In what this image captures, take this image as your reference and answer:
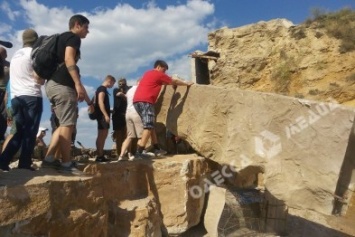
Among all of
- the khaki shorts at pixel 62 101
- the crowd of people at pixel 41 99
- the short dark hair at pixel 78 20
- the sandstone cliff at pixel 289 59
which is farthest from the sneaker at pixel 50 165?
the sandstone cliff at pixel 289 59

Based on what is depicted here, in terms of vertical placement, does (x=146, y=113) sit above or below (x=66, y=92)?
below

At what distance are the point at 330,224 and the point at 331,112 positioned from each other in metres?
3.31

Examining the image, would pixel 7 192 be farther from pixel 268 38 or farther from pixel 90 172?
pixel 268 38

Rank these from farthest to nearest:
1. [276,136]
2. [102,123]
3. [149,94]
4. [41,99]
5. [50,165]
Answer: [149,94], [102,123], [276,136], [50,165], [41,99]

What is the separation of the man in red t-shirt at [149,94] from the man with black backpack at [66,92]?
66.0 inches

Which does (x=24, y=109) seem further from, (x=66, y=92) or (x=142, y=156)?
(x=142, y=156)

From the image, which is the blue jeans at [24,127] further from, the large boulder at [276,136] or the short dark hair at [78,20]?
the large boulder at [276,136]

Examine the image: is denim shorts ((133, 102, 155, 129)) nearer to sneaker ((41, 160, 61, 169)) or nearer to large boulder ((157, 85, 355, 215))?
large boulder ((157, 85, 355, 215))

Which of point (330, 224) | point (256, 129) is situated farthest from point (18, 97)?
point (330, 224)

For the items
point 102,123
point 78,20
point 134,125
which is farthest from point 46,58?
point 134,125

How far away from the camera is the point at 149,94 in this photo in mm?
5551

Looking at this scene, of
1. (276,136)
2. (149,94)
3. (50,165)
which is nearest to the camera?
(50,165)

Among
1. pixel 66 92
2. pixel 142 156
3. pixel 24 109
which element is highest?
pixel 66 92

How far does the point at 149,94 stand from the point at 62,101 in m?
1.95
